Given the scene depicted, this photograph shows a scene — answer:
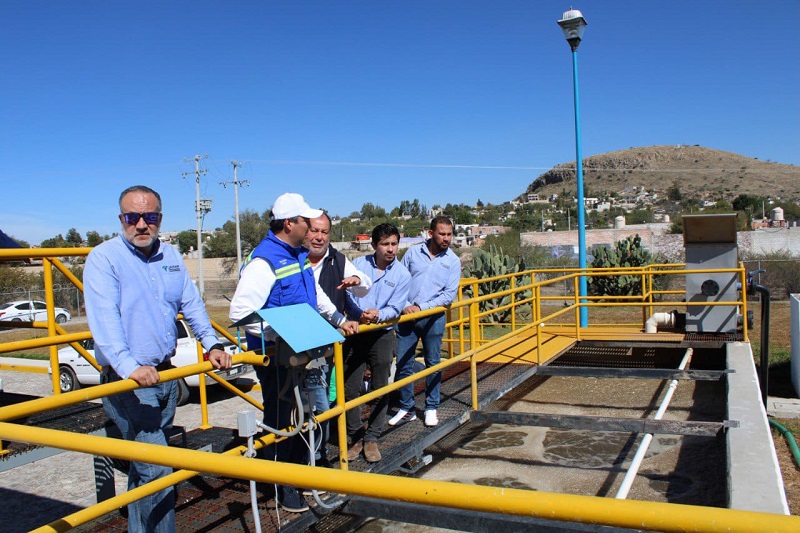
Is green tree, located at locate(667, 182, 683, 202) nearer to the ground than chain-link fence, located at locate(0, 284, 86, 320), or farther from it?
farther from it

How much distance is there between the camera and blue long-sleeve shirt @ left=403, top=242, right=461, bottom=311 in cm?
529

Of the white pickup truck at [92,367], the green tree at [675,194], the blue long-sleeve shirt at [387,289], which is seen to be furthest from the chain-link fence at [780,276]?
the green tree at [675,194]

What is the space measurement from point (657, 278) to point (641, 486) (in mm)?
14003

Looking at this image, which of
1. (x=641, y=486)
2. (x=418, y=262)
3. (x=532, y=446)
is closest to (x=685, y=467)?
(x=641, y=486)

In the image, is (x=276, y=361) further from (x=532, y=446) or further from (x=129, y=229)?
(x=532, y=446)

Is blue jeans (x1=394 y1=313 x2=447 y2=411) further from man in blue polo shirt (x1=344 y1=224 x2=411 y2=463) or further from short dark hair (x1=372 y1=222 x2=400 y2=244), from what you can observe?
short dark hair (x1=372 y1=222 x2=400 y2=244)

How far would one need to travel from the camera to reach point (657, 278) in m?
18.3

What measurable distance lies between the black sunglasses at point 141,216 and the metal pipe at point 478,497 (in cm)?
125

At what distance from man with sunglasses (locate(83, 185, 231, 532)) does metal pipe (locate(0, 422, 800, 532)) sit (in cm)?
95

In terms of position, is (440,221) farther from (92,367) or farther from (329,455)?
(92,367)

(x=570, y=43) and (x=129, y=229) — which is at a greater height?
(x=570, y=43)

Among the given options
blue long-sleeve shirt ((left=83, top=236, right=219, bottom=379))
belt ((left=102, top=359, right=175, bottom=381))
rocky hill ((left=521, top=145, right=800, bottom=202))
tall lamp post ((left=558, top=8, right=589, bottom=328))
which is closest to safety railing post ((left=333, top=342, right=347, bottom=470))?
blue long-sleeve shirt ((left=83, top=236, right=219, bottom=379))

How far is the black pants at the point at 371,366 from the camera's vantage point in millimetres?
4496

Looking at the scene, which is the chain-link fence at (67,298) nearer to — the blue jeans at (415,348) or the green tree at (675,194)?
the blue jeans at (415,348)
